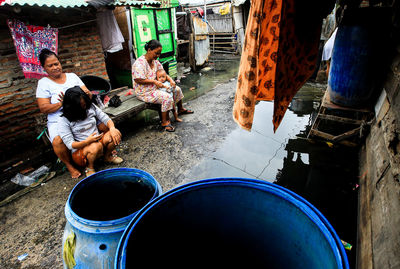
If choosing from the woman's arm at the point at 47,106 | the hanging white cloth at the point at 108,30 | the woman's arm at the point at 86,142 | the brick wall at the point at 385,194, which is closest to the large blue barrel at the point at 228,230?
the brick wall at the point at 385,194

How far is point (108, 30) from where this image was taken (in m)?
5.72

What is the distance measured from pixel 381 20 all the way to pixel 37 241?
193 inches

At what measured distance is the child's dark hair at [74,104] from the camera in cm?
292

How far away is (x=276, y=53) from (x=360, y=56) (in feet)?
6.23

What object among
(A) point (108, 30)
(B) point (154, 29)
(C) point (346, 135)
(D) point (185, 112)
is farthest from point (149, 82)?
(C) point (346, 135)

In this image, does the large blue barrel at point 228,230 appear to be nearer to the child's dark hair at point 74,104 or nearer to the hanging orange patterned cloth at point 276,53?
the hanging orange patterned cloth at point 276,53

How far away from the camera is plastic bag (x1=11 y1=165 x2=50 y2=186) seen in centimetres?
345

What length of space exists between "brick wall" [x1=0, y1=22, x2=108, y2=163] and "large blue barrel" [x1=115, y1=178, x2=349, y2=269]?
163 inches

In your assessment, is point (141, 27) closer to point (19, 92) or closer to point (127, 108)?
point (127, 108)

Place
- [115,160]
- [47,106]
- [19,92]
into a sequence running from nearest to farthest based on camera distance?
[47,106] → [115,160] → [19,92]

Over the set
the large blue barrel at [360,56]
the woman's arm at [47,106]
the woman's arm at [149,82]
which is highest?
the large blue barrel at [360,56]

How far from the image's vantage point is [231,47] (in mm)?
14180

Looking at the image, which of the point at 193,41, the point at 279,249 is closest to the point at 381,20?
the point at 279,249

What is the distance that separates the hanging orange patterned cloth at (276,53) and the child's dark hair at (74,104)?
7.65ft
